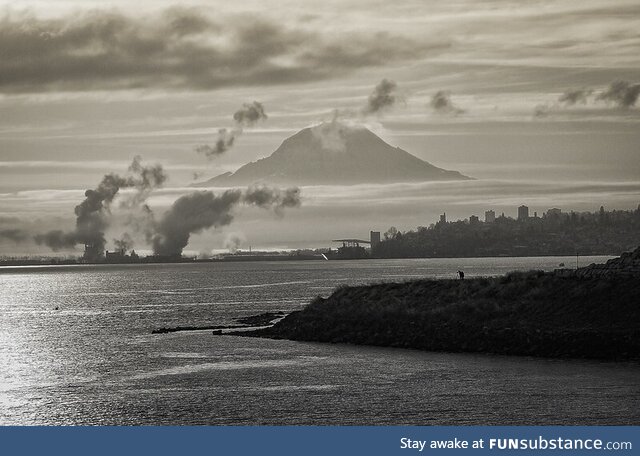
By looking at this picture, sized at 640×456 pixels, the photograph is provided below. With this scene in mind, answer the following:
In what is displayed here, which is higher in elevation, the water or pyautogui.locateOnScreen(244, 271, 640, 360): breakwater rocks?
pyautogui.locateOnScreen(244, 271, 640, 360): breakwater rocks

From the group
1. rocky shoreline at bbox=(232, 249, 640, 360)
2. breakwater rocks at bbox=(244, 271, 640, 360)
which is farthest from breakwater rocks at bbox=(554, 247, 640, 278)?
breakwater rocks at bbox=(244, 271, 640, 360)

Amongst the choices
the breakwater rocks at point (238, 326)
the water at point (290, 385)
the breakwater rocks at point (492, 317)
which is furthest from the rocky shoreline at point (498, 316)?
the breakwater rocks at point (238, 326)

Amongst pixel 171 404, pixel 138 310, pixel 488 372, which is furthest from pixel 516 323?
pixel 138 310

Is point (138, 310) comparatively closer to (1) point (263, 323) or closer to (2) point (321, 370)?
(1) point (263, 323)

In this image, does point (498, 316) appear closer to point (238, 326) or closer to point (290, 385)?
point (290, 385)

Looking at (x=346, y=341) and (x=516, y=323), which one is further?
(x=346, y=341)

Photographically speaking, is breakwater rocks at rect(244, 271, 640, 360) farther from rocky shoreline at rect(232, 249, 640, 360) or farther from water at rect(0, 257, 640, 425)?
water at rect(0, 257, 640, 425)

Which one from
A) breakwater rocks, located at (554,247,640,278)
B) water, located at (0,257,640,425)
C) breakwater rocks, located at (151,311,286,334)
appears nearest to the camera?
water, located at (0,257,640,425)
